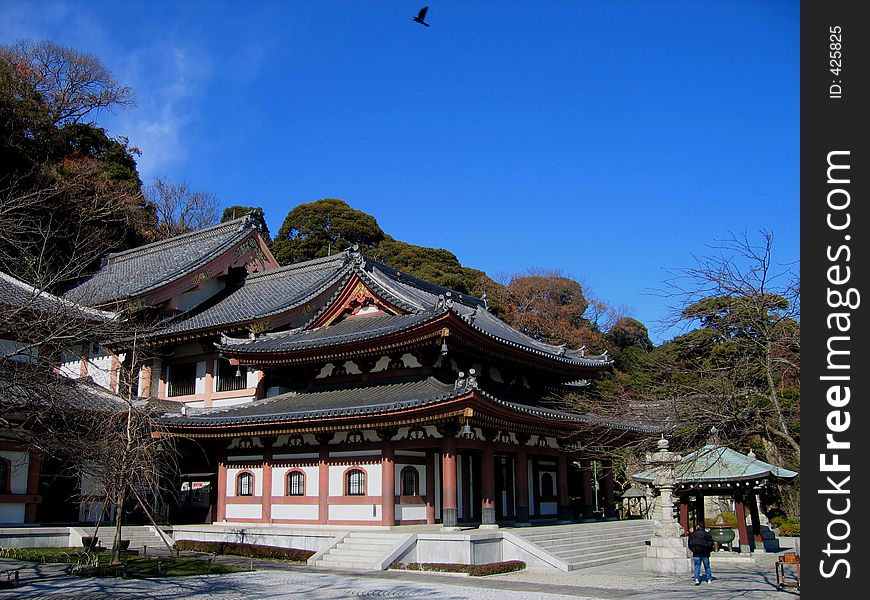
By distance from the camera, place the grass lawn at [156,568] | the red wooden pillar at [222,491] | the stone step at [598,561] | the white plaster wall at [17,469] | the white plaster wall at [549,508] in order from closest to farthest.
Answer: the grass lawn at [156,568] → the stone step at [598,561] → the white plaster wall at [17,469] → the red wooden pillar at [222,491] → the white plaster wall at [549,508]

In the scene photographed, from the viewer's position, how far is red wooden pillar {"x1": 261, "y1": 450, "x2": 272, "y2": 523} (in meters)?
25.5

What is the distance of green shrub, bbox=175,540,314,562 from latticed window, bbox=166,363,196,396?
7906 millimetres

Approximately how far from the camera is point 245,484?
87.9 feet

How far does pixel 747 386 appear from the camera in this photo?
10.8 meters

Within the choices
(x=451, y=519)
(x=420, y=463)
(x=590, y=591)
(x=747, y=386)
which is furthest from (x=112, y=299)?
(x=747, y=386)

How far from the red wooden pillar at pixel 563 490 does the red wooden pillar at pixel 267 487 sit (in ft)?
35.9

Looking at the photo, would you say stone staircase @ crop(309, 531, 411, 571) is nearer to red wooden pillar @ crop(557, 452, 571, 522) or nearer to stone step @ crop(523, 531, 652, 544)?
stone step @ crop(523, 531, 652, 544)

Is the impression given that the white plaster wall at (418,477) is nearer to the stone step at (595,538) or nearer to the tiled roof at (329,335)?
the stone step at (595,538)

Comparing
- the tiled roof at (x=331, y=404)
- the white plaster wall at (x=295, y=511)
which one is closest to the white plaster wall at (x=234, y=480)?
the white plaster wall at (x=295, y=511)

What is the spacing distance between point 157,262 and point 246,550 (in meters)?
20.0

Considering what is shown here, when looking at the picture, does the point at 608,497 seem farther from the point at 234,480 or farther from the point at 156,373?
the point at 156,373

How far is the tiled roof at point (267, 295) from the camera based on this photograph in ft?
101

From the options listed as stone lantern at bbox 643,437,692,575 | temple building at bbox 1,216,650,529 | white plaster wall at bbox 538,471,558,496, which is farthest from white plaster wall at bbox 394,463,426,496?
stone lantern at bbox 643,437,692,575

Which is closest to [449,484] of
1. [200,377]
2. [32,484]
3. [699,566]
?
[699,566]
